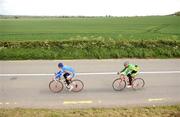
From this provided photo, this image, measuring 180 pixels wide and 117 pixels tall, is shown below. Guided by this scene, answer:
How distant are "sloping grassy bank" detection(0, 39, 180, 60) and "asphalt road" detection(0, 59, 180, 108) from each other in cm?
164

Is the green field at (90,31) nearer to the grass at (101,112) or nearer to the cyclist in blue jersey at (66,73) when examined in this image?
Answer: the cyclist in blue jersey at (66,73)

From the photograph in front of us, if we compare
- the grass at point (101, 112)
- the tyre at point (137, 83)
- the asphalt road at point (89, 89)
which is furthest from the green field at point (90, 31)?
the grass at point (101, 112)

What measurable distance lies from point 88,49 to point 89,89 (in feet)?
24.1

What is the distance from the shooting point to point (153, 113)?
8859 millimetres

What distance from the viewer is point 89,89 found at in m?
12.0

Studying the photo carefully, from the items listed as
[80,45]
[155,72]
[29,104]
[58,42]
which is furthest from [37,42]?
[29,104]

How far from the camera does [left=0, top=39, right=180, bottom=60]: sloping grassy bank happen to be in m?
18.5

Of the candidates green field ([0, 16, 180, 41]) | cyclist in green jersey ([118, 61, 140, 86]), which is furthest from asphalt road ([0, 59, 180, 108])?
green field ([0, 16, 180, 41])

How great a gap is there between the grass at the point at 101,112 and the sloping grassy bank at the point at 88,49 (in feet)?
30.9

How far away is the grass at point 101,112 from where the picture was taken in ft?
28.5

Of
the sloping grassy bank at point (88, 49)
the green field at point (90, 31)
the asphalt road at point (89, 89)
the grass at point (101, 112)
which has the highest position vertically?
the green field at point (90, 31)

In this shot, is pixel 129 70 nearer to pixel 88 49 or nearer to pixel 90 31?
pixel 88 49

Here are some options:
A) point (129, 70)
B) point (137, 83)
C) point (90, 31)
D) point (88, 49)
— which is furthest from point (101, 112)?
point (90, 31)

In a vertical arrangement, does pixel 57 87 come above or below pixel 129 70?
below
